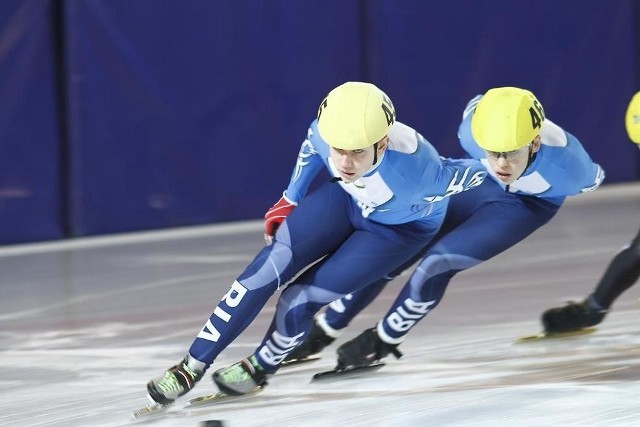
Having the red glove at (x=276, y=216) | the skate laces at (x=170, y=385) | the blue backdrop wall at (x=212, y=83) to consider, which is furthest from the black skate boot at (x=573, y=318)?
the blue backdrop wall at (x=212, y=83)

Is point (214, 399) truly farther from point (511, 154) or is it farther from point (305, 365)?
point (511, 154)

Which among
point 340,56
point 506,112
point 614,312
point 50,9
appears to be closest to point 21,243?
point 50,9

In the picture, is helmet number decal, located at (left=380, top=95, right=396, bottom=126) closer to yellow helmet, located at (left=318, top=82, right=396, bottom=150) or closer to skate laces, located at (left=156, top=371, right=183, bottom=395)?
yellow helmet, located at (left=318, top=82, right=396, bottom=150)

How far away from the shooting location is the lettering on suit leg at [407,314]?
4.18 metres

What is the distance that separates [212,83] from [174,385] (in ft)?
14.4

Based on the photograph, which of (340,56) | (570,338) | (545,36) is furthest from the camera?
(545,36)

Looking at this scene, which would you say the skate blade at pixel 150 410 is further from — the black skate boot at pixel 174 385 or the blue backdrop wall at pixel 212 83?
the blue backdrop wall at pixel 212 83

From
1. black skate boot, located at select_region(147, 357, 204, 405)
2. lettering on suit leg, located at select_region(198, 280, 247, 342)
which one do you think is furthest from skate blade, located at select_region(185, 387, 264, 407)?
lettering on suit leg, located at select_region(198, 280, 247, 342)

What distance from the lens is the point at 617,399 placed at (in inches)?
152

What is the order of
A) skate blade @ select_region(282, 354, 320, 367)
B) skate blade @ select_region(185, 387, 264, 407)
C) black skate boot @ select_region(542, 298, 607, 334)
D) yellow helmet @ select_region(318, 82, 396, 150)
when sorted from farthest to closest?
black skate boot @ select_region(542, 298, 607, 334) → skate blade @ select_region(282, 354, 320, 367) → skate blade @ select_region(185, 387, 264, 407) → yellow helmet @ select_region(318, 82, 396, 150)

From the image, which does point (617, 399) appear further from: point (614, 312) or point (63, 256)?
point (63, 256)

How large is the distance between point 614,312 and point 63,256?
10.4 feet

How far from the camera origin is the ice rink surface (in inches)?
149

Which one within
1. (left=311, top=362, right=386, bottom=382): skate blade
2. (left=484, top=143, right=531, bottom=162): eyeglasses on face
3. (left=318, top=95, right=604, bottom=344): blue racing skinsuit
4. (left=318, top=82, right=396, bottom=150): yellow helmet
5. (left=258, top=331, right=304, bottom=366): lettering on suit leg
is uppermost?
(left=318, top=82, right=396, bottom=150): yellow helmet
